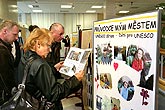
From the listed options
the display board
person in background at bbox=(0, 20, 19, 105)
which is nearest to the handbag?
person in background at bbox=(0, 20, 19, 105)

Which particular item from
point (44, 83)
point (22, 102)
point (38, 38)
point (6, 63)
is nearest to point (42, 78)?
point (44, 83)

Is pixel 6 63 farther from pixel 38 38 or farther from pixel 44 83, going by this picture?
pixel 44 83

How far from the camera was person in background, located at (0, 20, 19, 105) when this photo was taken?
2146mm

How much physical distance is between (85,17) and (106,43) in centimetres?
1360

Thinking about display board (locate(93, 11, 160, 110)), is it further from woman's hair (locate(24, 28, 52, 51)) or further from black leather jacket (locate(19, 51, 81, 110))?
woman's hair (locate(24, 28, 52, 51))

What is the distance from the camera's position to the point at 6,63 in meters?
2.39

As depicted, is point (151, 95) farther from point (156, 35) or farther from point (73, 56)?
point (73, 56)

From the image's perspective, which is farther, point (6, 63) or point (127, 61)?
point (6, 63)

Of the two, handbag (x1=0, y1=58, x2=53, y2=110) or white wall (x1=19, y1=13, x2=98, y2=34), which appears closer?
handbag (x1=0, y1=58, x2=53, y2=110)

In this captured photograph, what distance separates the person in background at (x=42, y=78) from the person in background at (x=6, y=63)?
47cm

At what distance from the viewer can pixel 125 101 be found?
1711 millimetres

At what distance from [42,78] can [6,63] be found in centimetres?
86

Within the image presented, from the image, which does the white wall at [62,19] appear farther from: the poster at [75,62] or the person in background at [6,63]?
the poster at [75,62]

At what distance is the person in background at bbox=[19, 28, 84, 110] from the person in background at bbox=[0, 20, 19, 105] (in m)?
0.47
